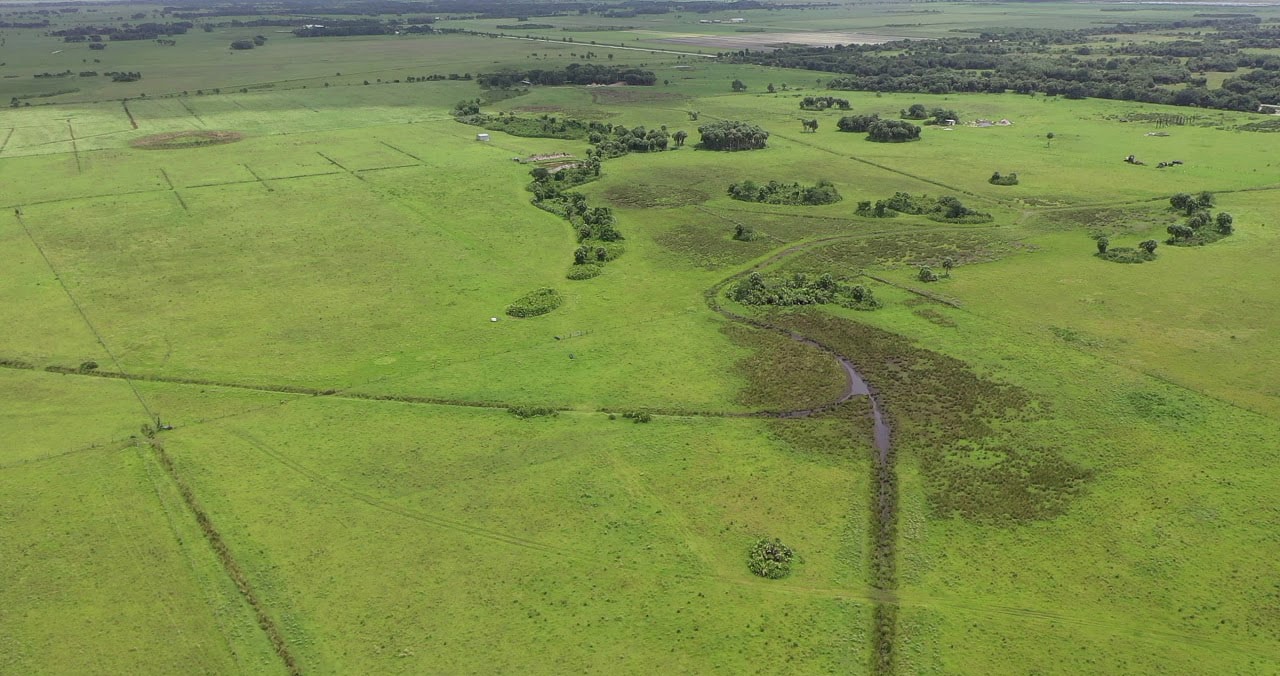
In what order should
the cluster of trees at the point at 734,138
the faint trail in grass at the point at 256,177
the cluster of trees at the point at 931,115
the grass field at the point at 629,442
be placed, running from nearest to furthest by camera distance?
the grass field at the point at 629,442 → the faint trail in grass at the point at 256,177 → the cluster of trees at the point at 734,138 → the cluster of trees at the point at 931,115

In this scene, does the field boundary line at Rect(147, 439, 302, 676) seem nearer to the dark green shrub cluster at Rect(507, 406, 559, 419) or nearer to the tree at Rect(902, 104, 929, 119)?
the dark green shrub cluster at Rect(507, 406, 559, 419)

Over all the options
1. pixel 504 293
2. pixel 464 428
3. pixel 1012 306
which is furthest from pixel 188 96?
pixel 1012 306

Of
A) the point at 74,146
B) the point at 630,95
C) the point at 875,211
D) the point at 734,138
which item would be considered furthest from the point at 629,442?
the point at 630,95

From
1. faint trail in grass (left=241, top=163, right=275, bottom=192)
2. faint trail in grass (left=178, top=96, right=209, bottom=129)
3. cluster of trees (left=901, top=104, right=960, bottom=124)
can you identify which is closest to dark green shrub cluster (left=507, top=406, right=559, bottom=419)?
faint trail in grass (left=241, top=163, right=275, bottom=192)

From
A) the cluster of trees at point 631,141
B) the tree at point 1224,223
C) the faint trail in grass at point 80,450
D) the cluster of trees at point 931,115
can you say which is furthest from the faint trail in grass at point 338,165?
the tree at point 1224,223

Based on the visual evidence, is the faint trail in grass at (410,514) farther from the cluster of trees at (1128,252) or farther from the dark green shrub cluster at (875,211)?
the dark green shrub cluster at (875,211)

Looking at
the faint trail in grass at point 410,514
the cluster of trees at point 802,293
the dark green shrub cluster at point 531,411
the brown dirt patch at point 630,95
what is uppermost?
the brown dirt patch at point 630,95

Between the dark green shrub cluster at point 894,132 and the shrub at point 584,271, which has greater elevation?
the dark green shrub cluster at point 894,132
